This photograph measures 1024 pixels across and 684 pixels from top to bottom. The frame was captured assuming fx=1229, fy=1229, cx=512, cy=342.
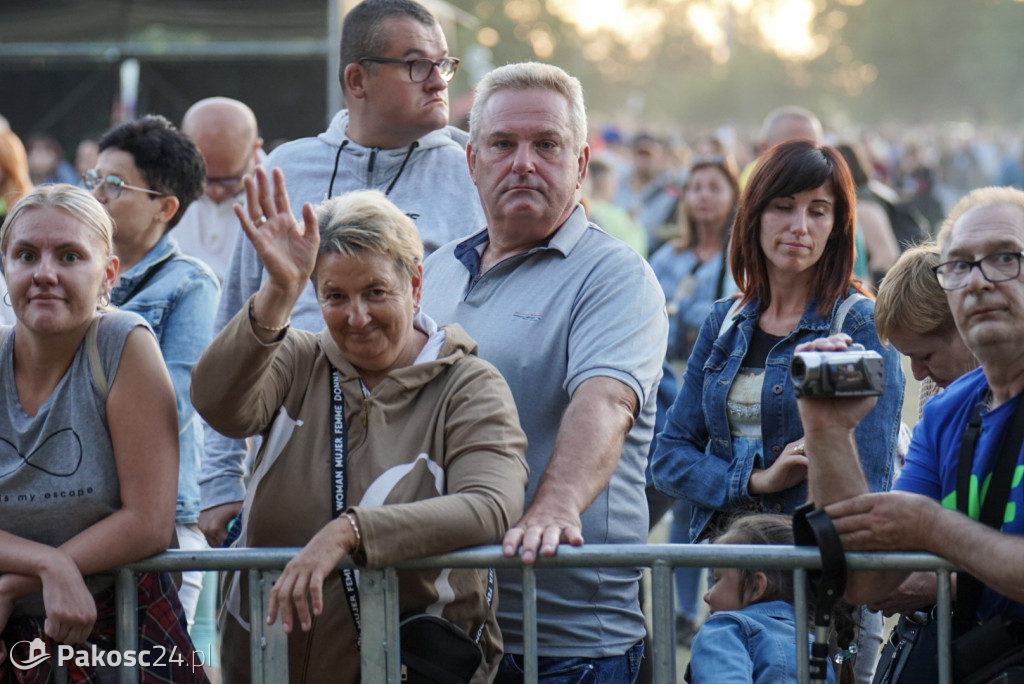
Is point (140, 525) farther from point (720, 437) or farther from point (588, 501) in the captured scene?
point (720, 437)

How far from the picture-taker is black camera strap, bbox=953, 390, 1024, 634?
253 cm

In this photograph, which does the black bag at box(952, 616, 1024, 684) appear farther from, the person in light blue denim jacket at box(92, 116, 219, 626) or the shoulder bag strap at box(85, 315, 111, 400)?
the person in light blue denim jacket at box(92, 116, 219, 626)

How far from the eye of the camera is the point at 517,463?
270cm

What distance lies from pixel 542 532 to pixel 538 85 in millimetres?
1233

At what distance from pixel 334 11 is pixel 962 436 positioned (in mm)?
10030

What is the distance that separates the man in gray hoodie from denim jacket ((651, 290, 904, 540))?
0.88 meters

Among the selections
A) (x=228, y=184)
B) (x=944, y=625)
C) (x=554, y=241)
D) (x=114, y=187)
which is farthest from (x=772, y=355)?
(x=228, y=184)

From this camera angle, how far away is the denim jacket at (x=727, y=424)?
11.0ft

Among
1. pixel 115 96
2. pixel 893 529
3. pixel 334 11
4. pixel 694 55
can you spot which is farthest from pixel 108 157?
pixel 694 55

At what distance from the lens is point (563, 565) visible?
2.59 meters

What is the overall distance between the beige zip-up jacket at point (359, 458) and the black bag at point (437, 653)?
6 centimetres

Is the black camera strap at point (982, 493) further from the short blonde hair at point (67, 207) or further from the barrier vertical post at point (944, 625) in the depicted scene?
the short blonde hair at point (67, 207)

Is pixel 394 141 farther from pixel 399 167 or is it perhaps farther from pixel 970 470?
pixel 970 470

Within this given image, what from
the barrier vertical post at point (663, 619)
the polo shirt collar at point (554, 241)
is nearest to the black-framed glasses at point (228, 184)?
the polo shirt collar at point (554, 241)
